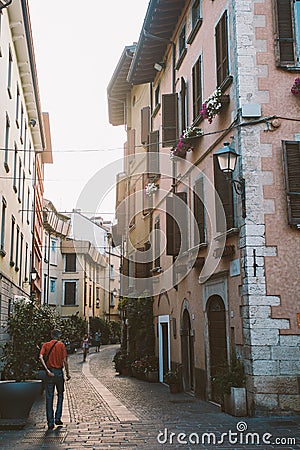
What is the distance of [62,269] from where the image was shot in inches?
2183

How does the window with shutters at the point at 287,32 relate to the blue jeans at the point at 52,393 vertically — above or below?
above

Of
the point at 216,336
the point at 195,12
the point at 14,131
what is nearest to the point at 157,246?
the point at 14,131

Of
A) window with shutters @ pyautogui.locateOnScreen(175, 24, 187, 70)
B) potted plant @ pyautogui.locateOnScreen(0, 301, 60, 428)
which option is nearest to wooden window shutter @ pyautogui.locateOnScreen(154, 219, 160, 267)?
potted plant @ pyautogui.locateOnScreen(0, 301, 60, 428)

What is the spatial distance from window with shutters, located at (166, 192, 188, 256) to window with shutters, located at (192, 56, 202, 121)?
7.77 feet

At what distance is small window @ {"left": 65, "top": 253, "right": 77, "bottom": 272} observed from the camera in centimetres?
5559

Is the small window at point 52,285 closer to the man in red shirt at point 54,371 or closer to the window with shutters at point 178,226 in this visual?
the window with shutters at point 178,226

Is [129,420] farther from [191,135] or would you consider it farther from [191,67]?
[191,67]

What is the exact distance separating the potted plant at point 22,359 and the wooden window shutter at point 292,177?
5774 mm

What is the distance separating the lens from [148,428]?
10.1 meters

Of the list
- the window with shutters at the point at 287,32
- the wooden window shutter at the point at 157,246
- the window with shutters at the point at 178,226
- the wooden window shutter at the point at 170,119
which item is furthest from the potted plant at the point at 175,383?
the window with shutters at the point at 287,32

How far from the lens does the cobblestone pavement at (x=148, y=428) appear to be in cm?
859

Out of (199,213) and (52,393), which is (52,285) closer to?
(199,213)

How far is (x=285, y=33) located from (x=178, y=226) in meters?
6.31

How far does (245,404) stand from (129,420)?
7.15 feet
